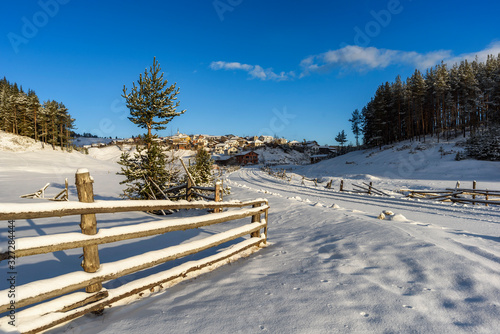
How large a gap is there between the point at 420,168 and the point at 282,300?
40.8m

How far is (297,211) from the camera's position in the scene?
35.0 ft

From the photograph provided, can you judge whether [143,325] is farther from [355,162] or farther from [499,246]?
[355,162]

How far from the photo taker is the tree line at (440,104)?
4941 centimetres

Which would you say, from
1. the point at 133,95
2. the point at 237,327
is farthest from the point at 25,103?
the point at 237,327

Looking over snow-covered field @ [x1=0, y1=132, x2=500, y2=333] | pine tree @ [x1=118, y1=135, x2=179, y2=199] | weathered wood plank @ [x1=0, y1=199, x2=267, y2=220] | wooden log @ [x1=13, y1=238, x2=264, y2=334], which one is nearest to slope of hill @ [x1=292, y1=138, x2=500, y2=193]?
snow-covered field @ [x1=0, y1=132, x2=500, y2=333]

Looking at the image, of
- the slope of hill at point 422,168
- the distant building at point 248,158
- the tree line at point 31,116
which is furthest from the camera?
the distant building at point 248,158

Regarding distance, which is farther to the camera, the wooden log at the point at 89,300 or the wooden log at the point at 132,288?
the wooden log at the point at 89,300

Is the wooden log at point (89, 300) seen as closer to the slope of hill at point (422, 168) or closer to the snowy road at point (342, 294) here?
the snowy road at point (342, 294)

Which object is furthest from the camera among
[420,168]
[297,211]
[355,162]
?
[355,162]

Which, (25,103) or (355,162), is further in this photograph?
(25,103)

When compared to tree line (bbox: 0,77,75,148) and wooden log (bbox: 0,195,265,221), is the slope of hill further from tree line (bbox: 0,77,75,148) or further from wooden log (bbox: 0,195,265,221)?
tree line (bbox: 0,77,75,148)

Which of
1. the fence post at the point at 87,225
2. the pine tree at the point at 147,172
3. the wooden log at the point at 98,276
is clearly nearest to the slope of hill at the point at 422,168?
the pine tree at the point at 147,172

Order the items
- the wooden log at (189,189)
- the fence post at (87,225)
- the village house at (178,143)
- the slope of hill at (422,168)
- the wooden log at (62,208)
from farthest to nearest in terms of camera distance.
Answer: the slope of hill at (422,168)
the village house at (178,143)
the wooden log at (189,189)
the fence post at (87,225)
the wooden log at (62,208)

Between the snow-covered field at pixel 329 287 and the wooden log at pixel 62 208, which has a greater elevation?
the wooden log at pixel 62 208
